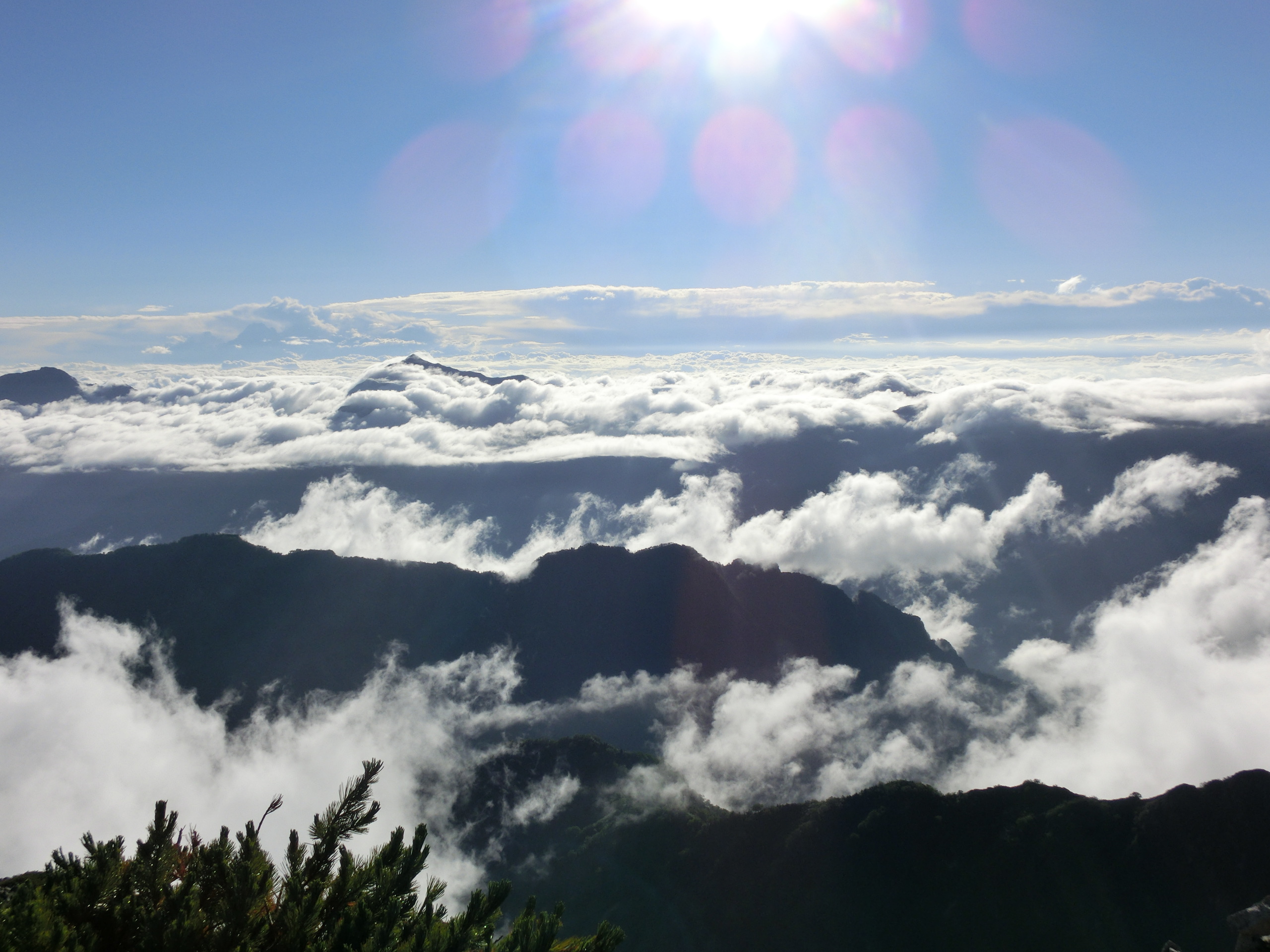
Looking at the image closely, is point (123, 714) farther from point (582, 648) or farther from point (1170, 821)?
point (1170, 821)

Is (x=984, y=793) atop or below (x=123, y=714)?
atop

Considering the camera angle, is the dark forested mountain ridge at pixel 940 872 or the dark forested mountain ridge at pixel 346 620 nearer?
the dark forested mountain ridge at pixel 940 872

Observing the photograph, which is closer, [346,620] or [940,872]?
[940,872]

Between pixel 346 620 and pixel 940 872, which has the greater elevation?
pixel 940 872

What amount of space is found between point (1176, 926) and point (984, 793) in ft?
67.2

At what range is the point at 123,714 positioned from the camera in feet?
532

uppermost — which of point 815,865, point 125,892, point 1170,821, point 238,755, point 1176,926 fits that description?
point 125,892

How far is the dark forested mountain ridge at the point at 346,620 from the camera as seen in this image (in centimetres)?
17500

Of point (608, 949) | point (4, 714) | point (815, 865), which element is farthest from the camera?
point (4, 714)

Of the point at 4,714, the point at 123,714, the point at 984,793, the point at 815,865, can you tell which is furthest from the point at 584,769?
the point at 4,714

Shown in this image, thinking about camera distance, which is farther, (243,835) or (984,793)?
(984,793)

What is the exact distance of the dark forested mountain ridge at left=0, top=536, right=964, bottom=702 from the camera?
175 meters

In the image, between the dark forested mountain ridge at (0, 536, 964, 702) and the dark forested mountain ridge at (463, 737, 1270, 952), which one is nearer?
the dark forested mountain ridge at (463, 737, 1270, 952)

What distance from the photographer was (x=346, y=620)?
18700 centimetres
